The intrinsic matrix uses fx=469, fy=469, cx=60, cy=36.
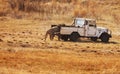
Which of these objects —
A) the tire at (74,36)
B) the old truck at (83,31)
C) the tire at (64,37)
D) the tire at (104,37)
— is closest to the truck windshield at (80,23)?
the old truck at (83,31)

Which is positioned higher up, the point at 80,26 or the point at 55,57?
the point at 80,26

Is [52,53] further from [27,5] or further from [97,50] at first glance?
[27,5]

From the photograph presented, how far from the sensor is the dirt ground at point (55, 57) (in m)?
17.5

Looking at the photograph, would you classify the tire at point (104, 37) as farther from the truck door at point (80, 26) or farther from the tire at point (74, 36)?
the tire at point (74, 36)

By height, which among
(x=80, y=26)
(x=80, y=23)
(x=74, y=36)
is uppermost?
(x=80, y=23)

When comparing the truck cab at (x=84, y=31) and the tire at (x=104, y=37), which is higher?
the truck cab at (x=84, y=31)

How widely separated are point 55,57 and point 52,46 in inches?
168

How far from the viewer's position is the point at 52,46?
81.6ft

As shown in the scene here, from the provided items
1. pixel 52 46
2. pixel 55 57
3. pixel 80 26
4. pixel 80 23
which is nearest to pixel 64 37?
pixel 80 26

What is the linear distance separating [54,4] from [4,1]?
5.19 meters

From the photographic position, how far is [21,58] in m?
19.8

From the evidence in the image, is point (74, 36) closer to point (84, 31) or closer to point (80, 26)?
point (84, 31)

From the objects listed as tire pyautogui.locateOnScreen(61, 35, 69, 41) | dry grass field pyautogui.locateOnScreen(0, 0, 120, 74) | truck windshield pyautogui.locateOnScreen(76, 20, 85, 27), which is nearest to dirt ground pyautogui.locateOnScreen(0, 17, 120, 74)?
dry grass field pyautogui.locateOnScreen(0, 0, 120, 74)

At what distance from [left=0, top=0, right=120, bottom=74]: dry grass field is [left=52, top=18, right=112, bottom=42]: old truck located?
456mm
